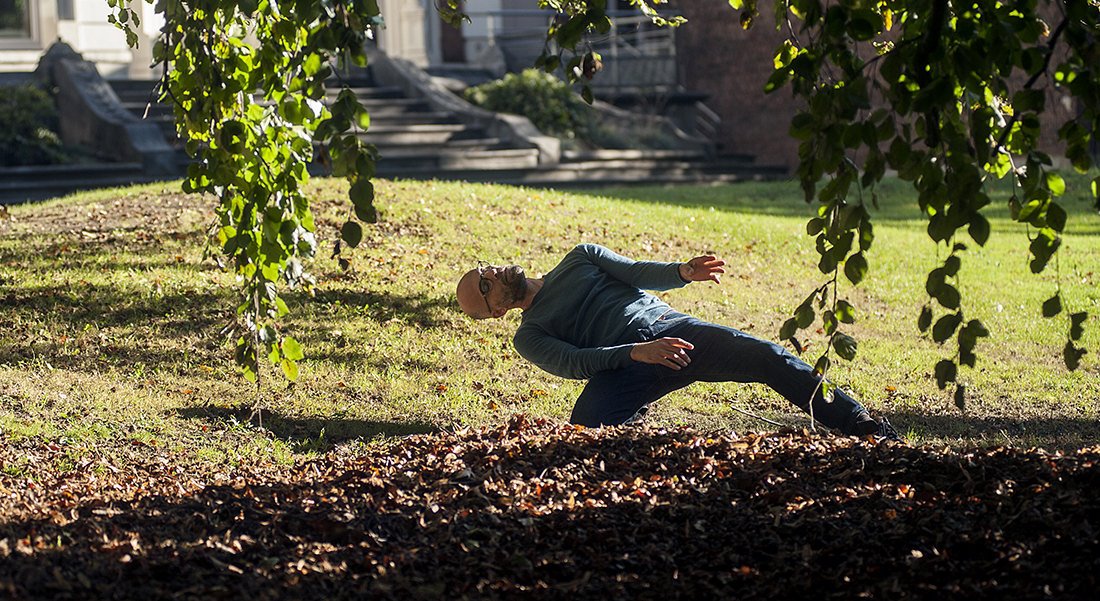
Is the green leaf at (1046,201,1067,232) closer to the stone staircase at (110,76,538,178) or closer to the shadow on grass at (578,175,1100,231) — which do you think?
the shadow on grass at (578,175,1100,231)

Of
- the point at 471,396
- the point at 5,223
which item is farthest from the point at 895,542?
the point at 5,223

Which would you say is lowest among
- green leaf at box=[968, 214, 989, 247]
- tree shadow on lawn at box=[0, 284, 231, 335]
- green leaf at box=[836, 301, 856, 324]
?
tree shadow on lawn at box=[0, 284, 231, 335]

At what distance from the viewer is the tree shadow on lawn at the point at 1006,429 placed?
6.73 metres

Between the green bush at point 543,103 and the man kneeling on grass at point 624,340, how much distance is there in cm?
1508

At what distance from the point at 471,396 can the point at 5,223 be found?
6.27 metres

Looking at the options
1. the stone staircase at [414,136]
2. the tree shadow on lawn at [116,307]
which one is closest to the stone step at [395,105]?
the stone staircase at [414,136]

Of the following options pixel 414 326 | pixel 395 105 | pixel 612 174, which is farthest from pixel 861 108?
pixel 395 105

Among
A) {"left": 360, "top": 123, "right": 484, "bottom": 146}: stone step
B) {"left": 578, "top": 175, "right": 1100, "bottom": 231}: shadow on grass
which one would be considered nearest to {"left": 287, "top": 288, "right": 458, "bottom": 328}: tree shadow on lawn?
{"left": 578, "top": 175, "right": 1100, "bottom": 231}: shadow on grass

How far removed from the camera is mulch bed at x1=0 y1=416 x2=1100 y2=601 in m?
3.72

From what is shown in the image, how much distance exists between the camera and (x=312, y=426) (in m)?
6.93

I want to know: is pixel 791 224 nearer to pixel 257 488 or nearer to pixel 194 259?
pixel 194 259

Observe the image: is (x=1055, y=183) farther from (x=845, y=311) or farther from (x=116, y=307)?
(x=116, y=307)

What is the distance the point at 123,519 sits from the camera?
438 centimetres

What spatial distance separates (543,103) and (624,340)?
15797 millimetres
